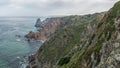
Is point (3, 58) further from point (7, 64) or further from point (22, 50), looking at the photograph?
point (22, 50)

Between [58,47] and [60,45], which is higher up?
[60,45]

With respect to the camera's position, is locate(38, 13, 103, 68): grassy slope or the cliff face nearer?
the cliff face

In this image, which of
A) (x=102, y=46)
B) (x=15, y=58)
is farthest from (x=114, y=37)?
(x=15, y=58)

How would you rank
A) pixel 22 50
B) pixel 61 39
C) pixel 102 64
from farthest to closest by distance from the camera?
pixel 22 50 < pixel 61 39 < pixel 102 64

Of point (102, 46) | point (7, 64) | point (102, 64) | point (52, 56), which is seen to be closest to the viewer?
point (102, 64)

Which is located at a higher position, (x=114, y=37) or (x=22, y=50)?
(x=114, y=37)

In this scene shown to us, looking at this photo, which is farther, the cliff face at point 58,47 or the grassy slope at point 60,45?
the grassy slope at point 60,45

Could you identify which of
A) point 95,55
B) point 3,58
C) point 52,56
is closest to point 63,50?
point 52,56

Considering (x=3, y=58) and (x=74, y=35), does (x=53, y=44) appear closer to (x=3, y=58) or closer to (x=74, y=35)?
(x=74, y=35)

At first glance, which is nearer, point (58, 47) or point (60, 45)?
point (58, 47)

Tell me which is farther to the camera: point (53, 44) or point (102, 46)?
point (53, 44)

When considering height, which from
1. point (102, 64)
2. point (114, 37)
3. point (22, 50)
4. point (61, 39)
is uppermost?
point (114, 37)
